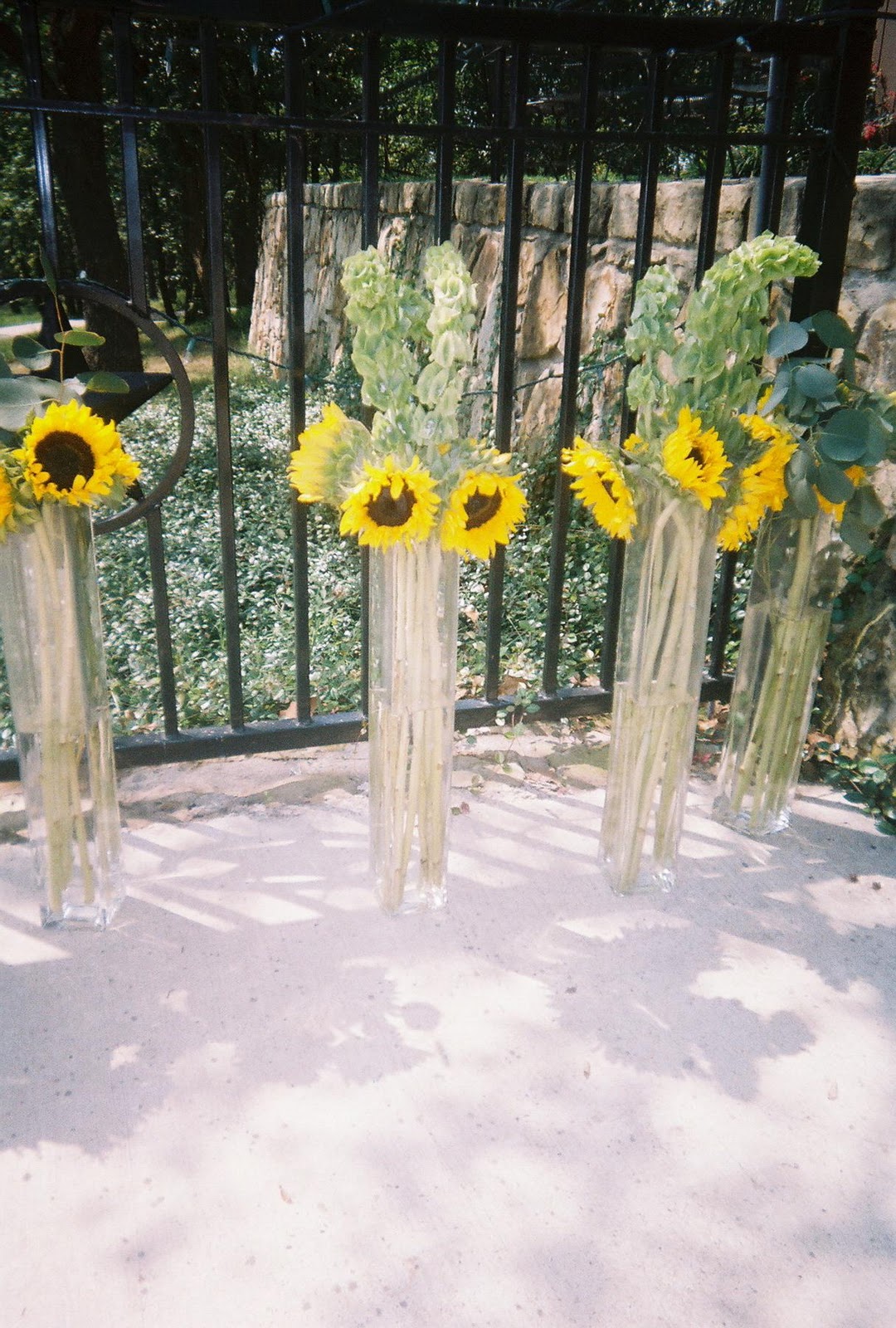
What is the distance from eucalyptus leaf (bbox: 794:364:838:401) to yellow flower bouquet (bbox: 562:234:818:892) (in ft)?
0.26

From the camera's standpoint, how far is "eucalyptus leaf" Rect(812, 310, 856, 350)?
6.27 feet

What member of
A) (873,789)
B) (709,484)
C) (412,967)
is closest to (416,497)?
(709,484)

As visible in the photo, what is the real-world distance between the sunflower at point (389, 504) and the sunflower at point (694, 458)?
1.38 ft

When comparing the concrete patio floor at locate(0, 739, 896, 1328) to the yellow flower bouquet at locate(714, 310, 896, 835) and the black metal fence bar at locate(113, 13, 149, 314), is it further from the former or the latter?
the black metal fence bar at locate(113, 13, 149, 314)

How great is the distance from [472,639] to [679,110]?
16.2ft

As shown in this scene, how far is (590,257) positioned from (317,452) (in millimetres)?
3009

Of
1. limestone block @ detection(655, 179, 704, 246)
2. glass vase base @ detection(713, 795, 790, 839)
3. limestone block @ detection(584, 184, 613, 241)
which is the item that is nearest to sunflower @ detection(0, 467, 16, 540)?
glass vase base @ detection(713, 795, 790, 839)

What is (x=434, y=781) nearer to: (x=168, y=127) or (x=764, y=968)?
(x=764, y=968)

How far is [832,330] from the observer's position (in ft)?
6.34

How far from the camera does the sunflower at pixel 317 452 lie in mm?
1677

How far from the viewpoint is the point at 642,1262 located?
4.42 ft

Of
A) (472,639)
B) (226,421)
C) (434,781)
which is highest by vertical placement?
(226,421)

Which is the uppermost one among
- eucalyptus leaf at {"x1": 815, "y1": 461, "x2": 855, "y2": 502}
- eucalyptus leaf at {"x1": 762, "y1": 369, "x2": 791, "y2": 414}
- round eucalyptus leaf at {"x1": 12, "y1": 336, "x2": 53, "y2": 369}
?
round eucalyptus leaf at {"x1": 12, "y1": 336, "x2": 53, "y2": 369}

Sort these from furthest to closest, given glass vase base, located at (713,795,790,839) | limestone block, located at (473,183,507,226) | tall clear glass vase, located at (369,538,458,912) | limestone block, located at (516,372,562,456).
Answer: limestone block, located at (473,183,507,226) < limestone block, located at (516,372,562,456) < glass vase base, located at (713,795,790,839) < tall clear glass vase, located at (369,538,458,912)
